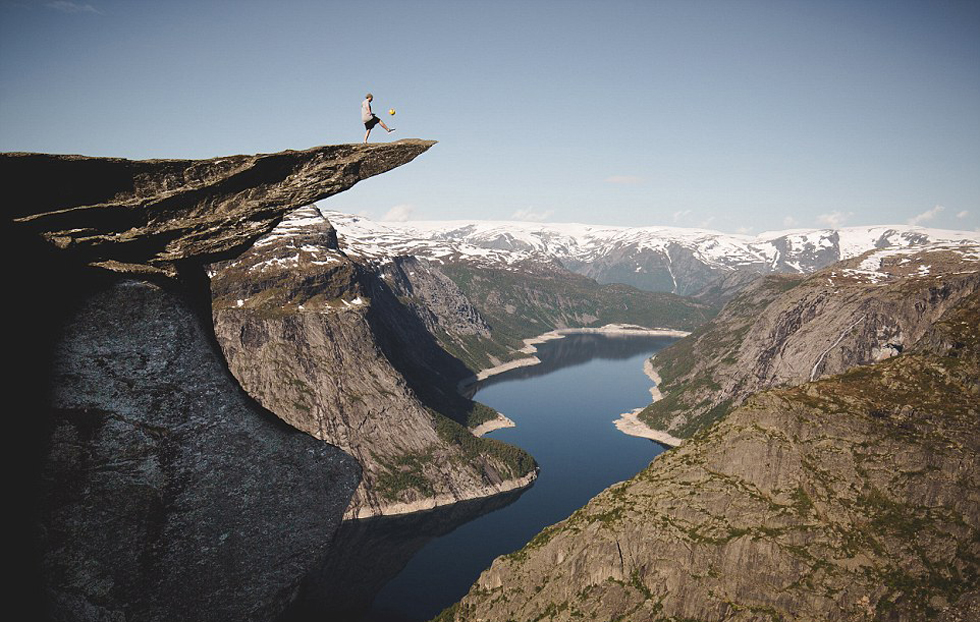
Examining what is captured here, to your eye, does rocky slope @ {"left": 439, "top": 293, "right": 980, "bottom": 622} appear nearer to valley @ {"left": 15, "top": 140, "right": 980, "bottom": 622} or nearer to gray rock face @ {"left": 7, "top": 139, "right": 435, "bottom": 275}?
valley @ {"left": 15, "top": 140, "right": 980, "bottom": 622}

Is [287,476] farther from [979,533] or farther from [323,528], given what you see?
[979,533]

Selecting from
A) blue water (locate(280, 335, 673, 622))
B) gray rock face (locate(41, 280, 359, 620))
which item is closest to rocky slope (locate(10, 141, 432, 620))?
gray rock face (locate(41, 280, 359, 620))

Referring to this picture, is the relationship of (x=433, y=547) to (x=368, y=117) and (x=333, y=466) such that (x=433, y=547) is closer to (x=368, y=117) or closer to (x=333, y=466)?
(x=333, y=466)

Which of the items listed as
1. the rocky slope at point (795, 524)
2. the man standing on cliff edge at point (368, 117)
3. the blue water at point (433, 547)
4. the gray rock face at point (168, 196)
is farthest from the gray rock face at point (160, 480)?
the blue water at point (433, 547)

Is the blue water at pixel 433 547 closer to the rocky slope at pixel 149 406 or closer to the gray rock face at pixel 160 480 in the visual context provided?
the gray rock face at pixel 160 480

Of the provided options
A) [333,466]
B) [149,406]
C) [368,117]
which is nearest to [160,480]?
[149,406]

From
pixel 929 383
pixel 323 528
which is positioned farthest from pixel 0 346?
pixel 929 383
